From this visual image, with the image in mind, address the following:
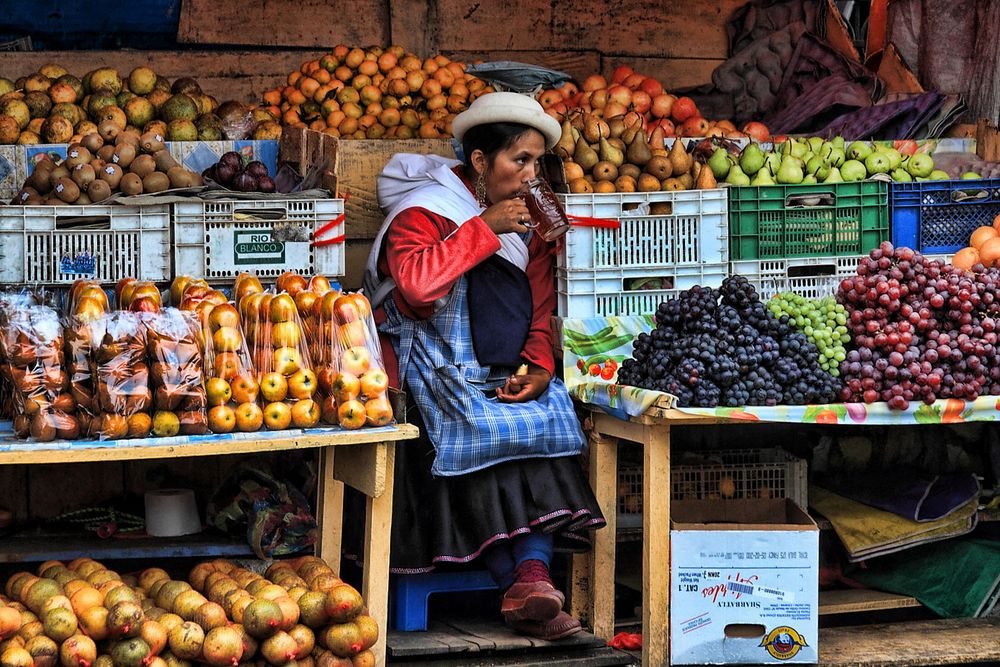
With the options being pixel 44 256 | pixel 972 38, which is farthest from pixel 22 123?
pixel 972 38

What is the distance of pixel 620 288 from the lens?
4.49 metres

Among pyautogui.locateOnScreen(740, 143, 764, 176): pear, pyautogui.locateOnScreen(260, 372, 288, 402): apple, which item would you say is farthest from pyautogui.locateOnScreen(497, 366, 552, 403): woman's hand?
pyautogui.locateOnScreen(740, 143, 764, 176): pear

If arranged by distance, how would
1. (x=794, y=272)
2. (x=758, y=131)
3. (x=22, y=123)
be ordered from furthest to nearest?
(x=758, y=131) → (x=22, y=123) → (x=794, y=272)

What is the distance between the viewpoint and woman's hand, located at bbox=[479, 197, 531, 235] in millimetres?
4184

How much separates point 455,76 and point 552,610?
123 inches

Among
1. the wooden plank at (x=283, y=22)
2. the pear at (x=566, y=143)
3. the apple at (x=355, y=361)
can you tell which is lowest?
the apple at (x=355, y=361)

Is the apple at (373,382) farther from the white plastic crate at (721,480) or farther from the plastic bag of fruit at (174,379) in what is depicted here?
the white plastic crate at (721,480)

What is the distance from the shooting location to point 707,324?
153 inches

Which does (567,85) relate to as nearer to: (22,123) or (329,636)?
(22,123)

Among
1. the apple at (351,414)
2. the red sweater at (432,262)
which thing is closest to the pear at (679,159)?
the red sweater at (432,262)

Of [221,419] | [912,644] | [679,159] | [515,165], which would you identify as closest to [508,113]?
[515,165]

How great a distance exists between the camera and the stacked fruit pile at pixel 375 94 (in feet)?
19.1

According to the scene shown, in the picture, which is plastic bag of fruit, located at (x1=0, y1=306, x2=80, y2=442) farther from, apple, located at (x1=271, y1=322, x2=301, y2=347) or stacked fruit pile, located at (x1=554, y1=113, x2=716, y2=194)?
stacked fruit pile, located at (x1=554, y1=113, x2=716, y2=194)

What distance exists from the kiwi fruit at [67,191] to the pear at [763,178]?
247 centimetres
